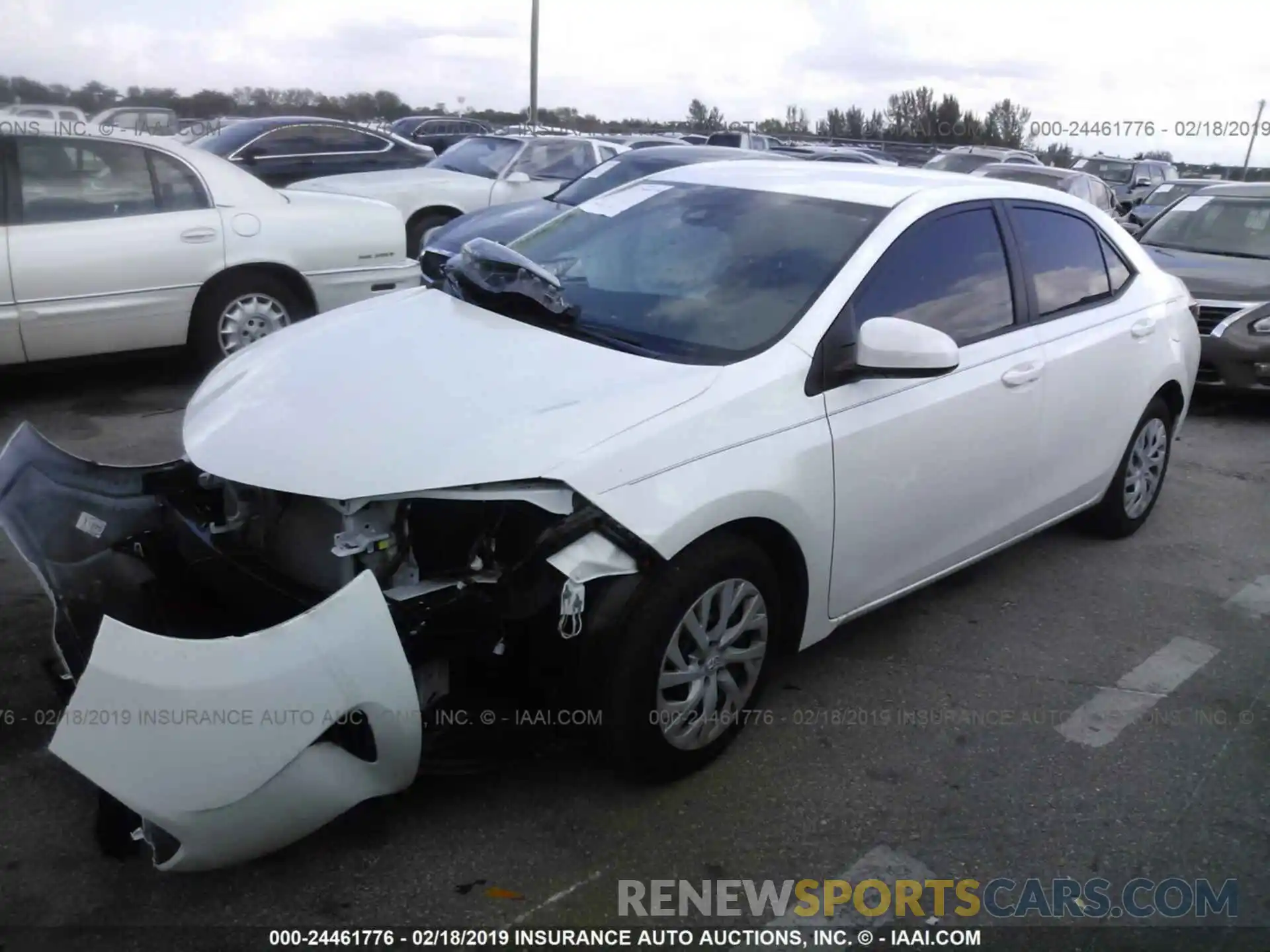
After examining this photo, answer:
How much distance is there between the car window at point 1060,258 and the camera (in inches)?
164

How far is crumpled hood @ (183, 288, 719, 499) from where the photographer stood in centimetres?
267

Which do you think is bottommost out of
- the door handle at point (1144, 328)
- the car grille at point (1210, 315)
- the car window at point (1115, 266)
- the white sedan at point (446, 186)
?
the car grille at point (1210, 315)

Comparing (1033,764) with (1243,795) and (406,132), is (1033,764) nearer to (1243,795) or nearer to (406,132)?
(1243,795)

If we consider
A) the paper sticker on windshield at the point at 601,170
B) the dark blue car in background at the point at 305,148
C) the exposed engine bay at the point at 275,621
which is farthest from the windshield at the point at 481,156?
the exposed engine bay at the point at 275,621

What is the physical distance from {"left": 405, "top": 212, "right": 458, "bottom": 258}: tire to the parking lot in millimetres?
6269

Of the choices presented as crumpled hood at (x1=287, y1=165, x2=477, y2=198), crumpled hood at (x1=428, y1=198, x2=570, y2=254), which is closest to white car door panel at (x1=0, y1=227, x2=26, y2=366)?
crumpled hood at (x1=428, y1=198, x2=570, y2=254)

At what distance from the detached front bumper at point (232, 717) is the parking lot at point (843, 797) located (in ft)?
0.93

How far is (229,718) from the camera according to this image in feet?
7.45

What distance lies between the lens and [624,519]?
270cm

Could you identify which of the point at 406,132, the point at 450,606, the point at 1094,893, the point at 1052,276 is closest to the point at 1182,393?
the point at 1052,276

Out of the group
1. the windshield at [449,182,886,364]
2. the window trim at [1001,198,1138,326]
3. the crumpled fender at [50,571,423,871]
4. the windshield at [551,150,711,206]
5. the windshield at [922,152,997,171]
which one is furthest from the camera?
the windshield at [922,152,997,171]

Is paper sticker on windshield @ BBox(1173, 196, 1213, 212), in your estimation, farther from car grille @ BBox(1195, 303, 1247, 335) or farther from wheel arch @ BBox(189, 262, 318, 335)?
wheel arch @ BBox(189, 262, 318, 335)

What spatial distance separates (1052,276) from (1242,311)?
419 centimetres

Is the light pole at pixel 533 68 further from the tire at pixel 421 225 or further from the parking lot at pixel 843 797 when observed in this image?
the parking lot at pixel 843 797
